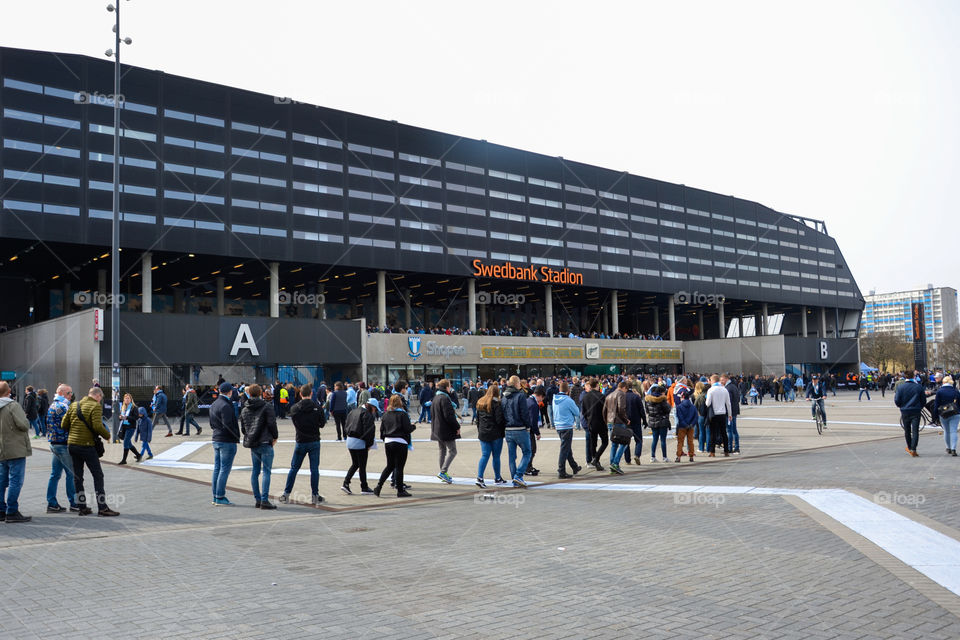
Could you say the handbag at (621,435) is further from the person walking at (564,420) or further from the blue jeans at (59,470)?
the blue jeans at (59,470)

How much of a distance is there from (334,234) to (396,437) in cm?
3930

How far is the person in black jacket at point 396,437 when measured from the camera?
11266mm

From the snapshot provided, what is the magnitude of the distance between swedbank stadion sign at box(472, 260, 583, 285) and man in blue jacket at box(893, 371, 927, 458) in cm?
4214

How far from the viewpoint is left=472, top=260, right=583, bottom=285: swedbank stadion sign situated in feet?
186

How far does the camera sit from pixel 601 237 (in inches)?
2569

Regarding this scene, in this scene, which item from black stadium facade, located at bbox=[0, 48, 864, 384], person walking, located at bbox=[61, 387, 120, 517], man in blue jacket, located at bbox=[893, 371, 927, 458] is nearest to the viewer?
person walking, located at bbox=[61, 387, 120, 517]

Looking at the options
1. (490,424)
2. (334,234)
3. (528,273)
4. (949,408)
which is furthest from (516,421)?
(528,273)

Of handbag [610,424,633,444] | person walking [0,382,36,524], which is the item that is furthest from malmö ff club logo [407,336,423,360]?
person walking [0,382,36,524]

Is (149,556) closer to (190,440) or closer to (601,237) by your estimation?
(190,440)

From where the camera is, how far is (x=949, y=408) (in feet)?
49.8

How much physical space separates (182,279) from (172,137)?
13853 mm

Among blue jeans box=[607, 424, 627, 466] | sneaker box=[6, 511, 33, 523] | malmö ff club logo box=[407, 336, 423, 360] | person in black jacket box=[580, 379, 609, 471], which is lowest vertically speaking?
sneaker box=[6, 511, 33, 523]

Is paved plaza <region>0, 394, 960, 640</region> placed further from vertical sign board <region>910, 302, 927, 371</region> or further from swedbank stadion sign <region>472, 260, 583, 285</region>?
vertical sign board <region>910, 302, 927, 371</region>

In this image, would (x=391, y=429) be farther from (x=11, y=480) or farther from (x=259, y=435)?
(x=11, y=480)
